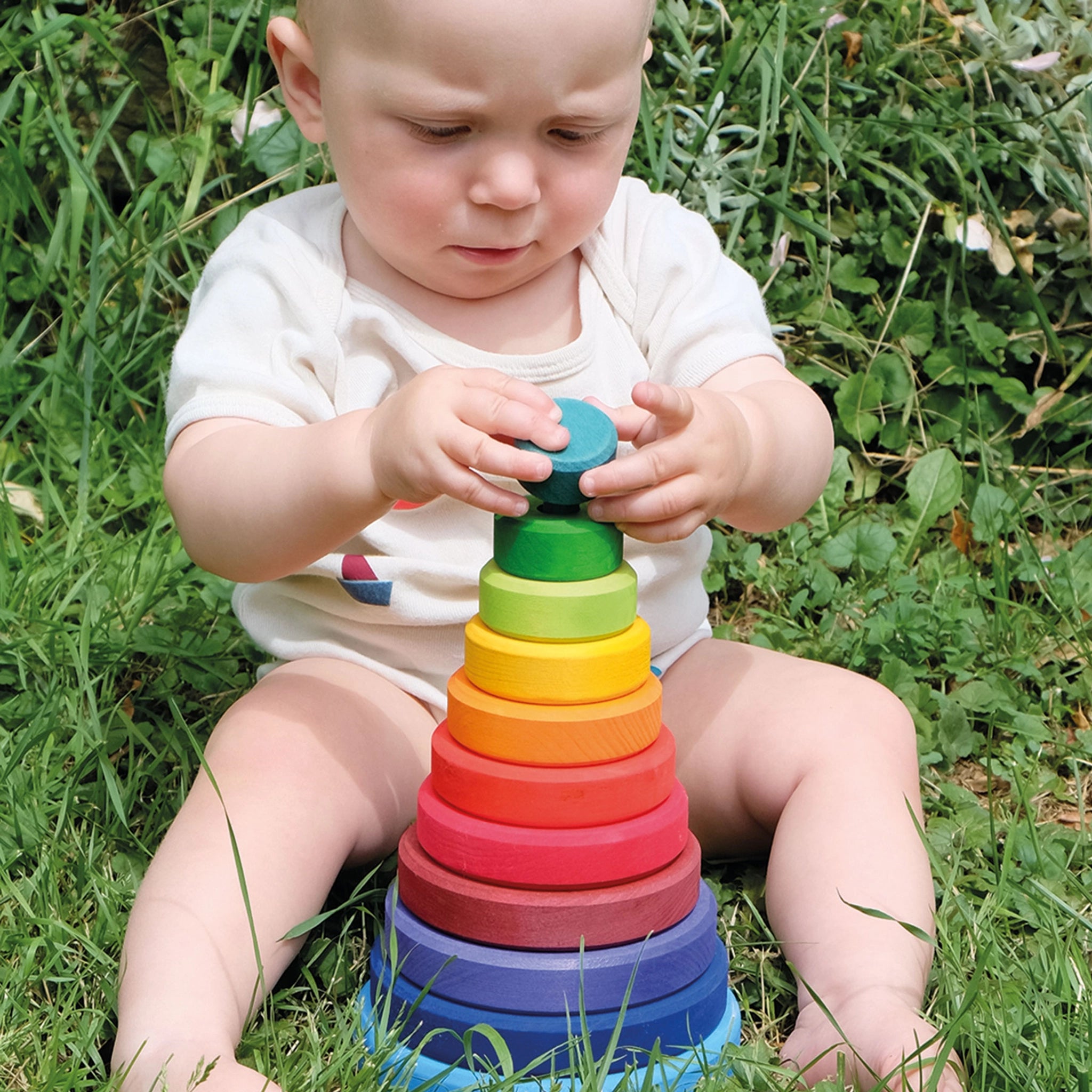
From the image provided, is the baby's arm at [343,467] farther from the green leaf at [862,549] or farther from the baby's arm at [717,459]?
the green leaf at [862,549]

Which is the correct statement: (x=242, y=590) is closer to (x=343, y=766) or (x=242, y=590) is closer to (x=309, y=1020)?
(x=343, y=766)

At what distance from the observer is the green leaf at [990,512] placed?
2781mm

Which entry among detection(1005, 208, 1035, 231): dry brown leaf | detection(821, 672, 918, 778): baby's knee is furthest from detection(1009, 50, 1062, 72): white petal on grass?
detection(821, 672, 918, 778): baby's knee

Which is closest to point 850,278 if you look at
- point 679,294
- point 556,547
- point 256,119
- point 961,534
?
point 961,534

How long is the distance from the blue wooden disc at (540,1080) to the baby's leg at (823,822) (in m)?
0.12

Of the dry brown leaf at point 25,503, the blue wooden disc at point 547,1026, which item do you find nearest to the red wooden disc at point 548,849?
the blue wooden disc at point 547,1026

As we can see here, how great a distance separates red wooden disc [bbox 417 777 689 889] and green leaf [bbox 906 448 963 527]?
1.42m

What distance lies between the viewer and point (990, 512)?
282cm

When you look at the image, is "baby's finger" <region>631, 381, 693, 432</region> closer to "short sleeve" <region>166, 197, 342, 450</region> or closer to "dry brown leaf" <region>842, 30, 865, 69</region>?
"short sleeve" <region>166, 197, 342, 450</region>

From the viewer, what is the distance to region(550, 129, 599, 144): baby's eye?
1.86m

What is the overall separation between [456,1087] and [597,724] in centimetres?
40

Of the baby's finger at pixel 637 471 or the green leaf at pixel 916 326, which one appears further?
the green leaf at pixel 916 326

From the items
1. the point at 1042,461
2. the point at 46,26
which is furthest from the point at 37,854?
the point at 1042,461

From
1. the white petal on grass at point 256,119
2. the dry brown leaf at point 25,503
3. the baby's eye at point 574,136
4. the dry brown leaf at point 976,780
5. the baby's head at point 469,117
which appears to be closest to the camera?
the baby's head at point 469,117
